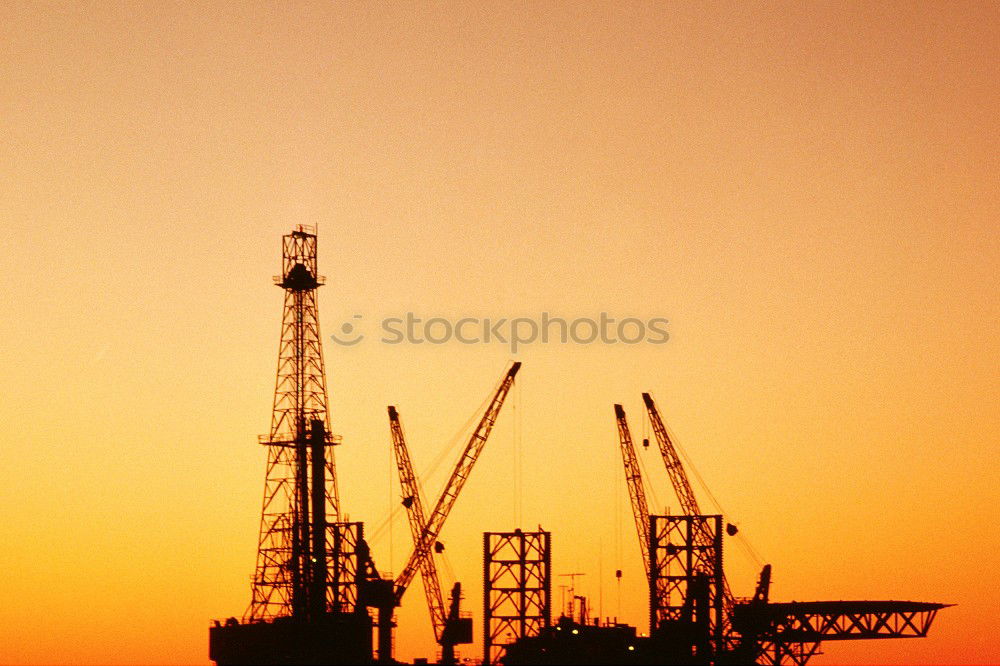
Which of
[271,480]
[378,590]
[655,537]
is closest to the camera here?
[271,480]

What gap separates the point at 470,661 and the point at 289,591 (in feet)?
66.4

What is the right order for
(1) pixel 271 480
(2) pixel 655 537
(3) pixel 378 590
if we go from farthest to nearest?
1. (2) pixel 655 537
2. (3) pixel 378 590
3. (1) pixel 271 480

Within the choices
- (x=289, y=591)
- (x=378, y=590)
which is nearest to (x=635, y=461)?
(x=378, y=590)

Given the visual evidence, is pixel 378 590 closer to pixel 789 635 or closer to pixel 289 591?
pixel 289 591

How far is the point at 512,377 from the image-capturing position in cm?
13688

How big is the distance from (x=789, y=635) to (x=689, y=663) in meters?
11.3

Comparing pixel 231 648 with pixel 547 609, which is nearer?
pixel 231 648

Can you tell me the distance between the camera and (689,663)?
124 metres

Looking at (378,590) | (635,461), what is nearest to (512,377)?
(635,461)

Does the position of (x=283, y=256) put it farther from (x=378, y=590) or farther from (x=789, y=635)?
(x=789, y=635)

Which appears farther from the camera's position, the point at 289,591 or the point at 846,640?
the point at 846,640

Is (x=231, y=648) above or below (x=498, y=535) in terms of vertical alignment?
below

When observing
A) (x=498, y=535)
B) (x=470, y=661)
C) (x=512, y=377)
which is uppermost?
(x=512, y=377)

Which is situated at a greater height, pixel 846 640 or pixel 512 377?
pixel 512 377
